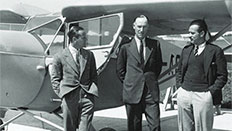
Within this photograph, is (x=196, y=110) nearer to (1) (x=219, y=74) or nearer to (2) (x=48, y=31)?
(1) (x=219, y=74)

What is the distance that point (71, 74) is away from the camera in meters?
4.20

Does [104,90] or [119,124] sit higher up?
[104,90]

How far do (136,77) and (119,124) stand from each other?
17.5 feet

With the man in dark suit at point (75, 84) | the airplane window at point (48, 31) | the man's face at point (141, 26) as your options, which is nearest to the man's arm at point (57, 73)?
the man in dark suit at point (75, 84)

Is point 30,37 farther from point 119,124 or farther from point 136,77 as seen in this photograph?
point 119,124

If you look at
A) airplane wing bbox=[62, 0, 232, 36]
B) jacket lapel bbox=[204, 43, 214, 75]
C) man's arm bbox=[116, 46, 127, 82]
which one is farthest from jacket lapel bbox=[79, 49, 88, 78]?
airplane wing bbox=[62, 0, 232, 36]

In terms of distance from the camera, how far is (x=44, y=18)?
662 centimetres

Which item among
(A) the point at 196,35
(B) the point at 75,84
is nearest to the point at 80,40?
(B) the point at 75,84

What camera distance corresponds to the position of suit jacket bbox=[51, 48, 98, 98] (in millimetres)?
4191

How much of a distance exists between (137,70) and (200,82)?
0.81 metres

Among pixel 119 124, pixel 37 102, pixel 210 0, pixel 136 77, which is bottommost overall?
pixel 119 124

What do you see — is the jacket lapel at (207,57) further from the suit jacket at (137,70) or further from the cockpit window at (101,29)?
the cockpit window at (101,29)

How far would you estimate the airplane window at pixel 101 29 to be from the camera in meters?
5.87

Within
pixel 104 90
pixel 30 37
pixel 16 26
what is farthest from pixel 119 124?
pixel 30 37
